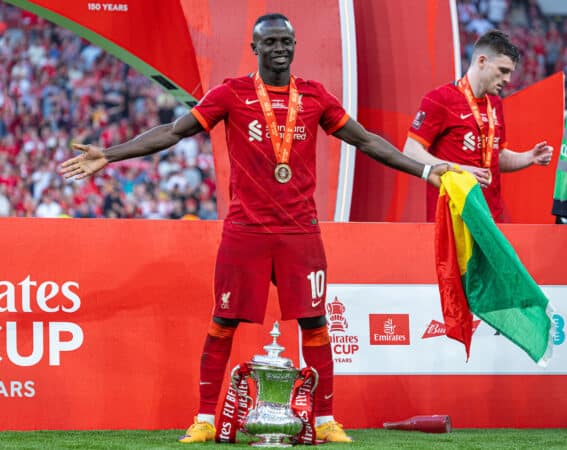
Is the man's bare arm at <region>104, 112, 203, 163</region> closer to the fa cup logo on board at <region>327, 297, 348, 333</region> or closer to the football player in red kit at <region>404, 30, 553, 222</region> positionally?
the fa cup logo on board at <region>327, 297, 348, 333</region>

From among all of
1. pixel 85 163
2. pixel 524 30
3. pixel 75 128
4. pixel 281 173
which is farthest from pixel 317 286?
pixel 524 30

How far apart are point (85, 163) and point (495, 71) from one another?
2504mm

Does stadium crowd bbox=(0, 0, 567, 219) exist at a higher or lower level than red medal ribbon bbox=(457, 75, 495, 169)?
higher

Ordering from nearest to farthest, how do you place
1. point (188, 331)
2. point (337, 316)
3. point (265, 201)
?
1. point (265, 201)
2. point (188, 331)
3. point (337, 316)

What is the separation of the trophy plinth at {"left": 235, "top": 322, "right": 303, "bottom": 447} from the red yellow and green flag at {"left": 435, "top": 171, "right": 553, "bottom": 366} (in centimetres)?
A: 92

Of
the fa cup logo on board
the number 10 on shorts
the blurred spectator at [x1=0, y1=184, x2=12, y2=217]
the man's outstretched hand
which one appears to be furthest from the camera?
the blurred spectator at [x1=0, y1=184, x2=12, y2=217]

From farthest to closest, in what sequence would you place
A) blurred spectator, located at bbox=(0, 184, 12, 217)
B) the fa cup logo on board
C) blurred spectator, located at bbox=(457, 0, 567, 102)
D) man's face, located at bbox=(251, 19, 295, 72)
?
blurred spectator, located at bbox=(457, 0, 567, 102) < blurred spectator, located at bbox=(0, 184, 12, 217) < the fa cup logo on board < man's face, located at bbox=(251, 19, 295, 72)

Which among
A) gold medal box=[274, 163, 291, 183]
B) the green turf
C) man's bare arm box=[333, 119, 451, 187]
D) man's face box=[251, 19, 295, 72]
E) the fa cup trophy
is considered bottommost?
the green turf

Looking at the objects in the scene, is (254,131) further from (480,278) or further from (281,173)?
(480,278)

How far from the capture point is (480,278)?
5.28m

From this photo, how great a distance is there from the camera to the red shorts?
195 inches

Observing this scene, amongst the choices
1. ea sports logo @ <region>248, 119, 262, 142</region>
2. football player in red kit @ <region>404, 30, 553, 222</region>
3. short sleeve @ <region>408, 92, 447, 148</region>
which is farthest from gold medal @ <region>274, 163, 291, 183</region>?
short sleeve @ <region>408, 92, 447, 148</region>

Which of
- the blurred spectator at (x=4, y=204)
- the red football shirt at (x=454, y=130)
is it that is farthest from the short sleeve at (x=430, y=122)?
the blurred spectator at (x=4, y=204)

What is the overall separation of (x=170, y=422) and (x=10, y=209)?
1029 cm
